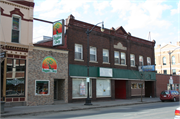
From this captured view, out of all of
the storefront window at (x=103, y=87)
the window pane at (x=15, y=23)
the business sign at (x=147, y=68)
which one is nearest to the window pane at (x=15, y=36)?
the window pane at (x=15, y=23)

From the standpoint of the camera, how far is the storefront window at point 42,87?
60.6ft

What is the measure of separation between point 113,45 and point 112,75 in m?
4.12

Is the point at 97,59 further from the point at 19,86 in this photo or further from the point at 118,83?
the point at 19,86

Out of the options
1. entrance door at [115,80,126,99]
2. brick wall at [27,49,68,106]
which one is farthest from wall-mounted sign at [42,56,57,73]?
entrance door at [115,80,126,99]

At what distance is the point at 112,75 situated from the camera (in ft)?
84.6

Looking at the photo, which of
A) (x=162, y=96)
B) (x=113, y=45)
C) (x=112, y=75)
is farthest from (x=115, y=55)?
(x=162, y=96)

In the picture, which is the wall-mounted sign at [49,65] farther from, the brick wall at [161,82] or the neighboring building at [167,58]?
the neighboring building at [167,58]

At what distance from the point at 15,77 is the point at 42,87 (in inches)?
113

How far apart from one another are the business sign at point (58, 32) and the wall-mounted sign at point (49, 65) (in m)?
1.71

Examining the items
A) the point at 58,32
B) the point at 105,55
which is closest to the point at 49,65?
the point at 58,32

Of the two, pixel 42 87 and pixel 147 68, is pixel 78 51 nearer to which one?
pixel 42 87

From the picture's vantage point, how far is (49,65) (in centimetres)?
1942

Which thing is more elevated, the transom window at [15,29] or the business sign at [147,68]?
the transom window at [15,29]

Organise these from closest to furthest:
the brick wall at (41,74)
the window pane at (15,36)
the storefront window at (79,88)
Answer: the window pane at (15,36) < the brick wall at (41,74) < the storefront window at (79,88)
